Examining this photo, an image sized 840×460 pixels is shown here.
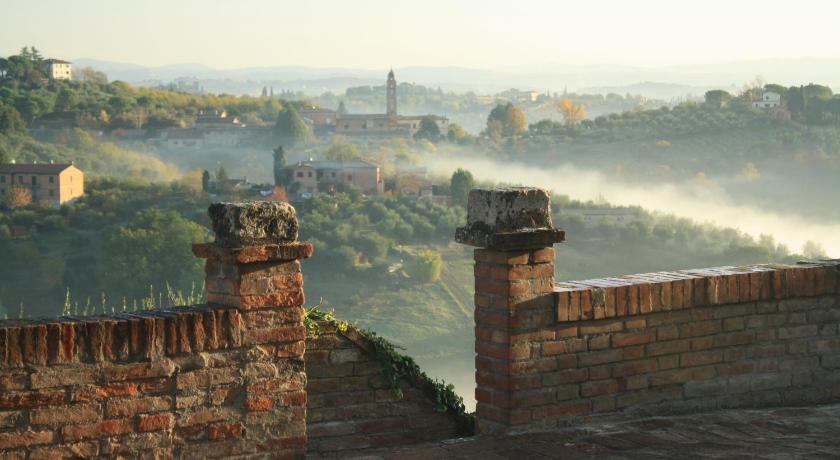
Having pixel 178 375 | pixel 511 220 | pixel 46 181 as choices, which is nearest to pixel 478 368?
pixel 511 220

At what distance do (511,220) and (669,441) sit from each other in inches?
35.7

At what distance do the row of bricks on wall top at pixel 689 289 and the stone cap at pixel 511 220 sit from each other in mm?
215

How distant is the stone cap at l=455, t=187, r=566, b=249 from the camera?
Answer: 403 centimetres

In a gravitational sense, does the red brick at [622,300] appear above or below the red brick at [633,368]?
above

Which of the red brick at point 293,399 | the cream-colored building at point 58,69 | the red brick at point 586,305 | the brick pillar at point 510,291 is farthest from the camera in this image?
the cream-colored building at point 58,69

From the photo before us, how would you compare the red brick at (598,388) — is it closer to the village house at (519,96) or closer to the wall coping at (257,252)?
the wall coping at (257,252)

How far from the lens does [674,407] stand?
4355 mm

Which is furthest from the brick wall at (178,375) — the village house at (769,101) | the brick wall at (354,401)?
the village house at (769,101)

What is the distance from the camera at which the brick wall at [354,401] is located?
425 centimetres

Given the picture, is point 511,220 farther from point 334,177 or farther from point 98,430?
point 334,177

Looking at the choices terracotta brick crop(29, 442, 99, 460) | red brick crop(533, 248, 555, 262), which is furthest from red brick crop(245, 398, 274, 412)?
red brick crop(533, 248, 555, 262)

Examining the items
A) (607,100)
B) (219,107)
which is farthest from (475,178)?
(607,100)

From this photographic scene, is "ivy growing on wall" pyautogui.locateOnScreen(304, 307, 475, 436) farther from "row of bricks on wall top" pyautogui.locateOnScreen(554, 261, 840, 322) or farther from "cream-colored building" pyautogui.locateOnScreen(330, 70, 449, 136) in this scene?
"cream-colored building" pyautogui.locateOnScreen(330, 70, 449, 136)

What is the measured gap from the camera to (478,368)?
4.16 metres
